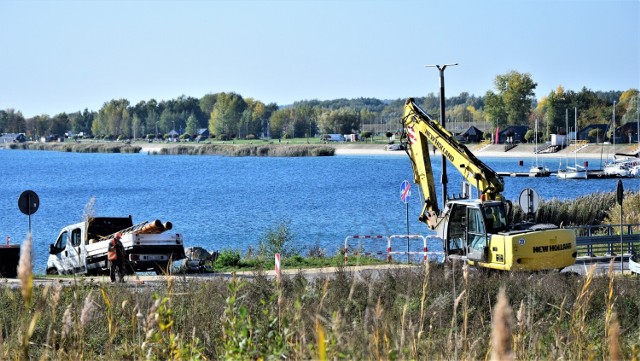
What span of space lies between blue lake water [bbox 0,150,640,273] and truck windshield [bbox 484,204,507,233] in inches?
525

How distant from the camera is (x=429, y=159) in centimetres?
2786

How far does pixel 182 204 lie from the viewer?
77.4 metres

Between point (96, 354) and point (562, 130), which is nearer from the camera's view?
point (96, 354)

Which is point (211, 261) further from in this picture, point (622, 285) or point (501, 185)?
point (622, 285)

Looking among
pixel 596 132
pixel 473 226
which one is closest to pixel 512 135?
pixel 596 132

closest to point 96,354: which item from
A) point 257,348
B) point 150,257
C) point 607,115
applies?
point 257,348

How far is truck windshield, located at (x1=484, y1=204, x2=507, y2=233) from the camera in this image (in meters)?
21.8

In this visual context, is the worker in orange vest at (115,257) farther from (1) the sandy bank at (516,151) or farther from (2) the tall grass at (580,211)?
(1) the sandy bank at (516,151)

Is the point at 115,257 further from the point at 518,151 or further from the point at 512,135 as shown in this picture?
the point at 512,135

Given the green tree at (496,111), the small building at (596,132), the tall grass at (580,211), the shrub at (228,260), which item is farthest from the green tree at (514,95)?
the shrub at (228,260)

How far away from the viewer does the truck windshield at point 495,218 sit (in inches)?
858

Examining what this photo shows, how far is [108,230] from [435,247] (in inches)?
599

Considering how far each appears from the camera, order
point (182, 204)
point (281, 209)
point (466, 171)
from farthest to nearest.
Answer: point (182, 204) → point (281, 209) → point (466, 171)

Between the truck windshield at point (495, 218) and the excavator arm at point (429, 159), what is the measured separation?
6.53ft
